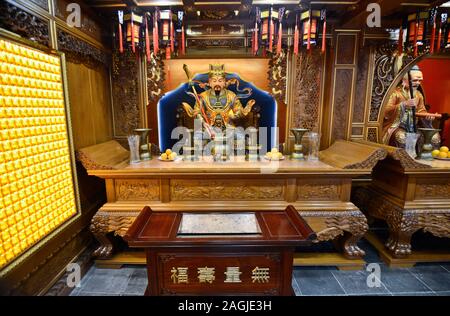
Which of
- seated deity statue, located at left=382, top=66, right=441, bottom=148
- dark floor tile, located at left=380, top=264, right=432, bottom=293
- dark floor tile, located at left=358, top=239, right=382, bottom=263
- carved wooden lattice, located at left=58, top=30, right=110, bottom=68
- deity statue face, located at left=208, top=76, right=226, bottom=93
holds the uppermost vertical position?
carved wooden lattice, located at left=58, top=30, right=110, bottom=68

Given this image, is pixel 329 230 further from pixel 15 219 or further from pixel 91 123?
pixel 91 123

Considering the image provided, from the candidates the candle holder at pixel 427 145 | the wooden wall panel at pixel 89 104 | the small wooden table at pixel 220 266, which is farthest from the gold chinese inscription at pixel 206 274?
the candle holder at pixel 427 145

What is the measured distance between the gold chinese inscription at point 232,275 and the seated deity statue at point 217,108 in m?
2.02

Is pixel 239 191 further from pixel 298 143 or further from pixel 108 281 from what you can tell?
pixel 108 281

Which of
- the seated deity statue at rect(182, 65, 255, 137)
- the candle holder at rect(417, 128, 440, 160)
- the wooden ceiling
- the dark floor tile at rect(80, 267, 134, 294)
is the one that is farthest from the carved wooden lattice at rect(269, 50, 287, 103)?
the dark floor tile at rect(80, 267, 134, 294)

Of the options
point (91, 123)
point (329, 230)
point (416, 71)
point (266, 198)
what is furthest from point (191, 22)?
point (416, 71)

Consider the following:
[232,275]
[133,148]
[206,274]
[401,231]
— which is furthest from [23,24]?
[401,231]

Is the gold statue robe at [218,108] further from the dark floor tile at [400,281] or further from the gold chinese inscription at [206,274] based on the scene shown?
the dark floor tile at [400,281]

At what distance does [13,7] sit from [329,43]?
3.29 metres

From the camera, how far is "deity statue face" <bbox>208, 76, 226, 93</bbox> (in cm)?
318

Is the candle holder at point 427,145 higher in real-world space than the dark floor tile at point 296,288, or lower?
higher

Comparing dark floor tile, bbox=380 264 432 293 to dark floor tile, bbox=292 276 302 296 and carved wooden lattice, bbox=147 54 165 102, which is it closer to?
dark floor tile, bbox=292 276 302 296

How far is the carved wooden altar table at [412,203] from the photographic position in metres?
2.43

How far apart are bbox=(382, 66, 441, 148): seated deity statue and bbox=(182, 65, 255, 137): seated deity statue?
2.12 metres
